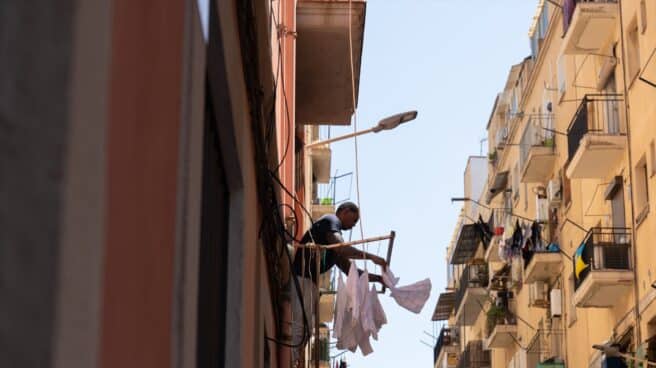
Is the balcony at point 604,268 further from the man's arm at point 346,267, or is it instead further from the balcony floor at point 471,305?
the balcony floor at point 471,305

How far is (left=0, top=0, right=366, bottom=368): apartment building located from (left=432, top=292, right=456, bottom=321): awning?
64.8 meters

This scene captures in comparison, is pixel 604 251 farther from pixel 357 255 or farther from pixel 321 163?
pixel 357 255

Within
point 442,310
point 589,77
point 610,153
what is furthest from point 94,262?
point 442,310

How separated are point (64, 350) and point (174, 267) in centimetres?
191

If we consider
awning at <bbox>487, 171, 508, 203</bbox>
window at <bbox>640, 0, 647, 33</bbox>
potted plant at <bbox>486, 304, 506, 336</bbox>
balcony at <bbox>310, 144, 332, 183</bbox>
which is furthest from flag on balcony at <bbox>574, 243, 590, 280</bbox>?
awning at <bbox>487, 171, 508, 203</bbox>

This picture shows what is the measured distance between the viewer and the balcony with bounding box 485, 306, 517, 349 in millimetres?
51906

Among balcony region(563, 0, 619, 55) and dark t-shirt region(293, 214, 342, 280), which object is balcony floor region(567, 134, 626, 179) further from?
dark t-shirt region(293, 214, 342, 280)

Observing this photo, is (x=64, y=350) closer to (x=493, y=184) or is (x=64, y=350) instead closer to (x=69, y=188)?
(x=69, y=188)

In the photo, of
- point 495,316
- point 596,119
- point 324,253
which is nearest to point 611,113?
point 596,119

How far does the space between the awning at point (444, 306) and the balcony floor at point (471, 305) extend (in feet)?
24.4

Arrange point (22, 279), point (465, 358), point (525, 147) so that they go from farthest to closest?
point (465, 358), point (525, 147), point (22, 279)

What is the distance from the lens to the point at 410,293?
12.1m

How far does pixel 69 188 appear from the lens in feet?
6.77

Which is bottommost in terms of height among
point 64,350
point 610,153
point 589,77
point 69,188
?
point 64,350
